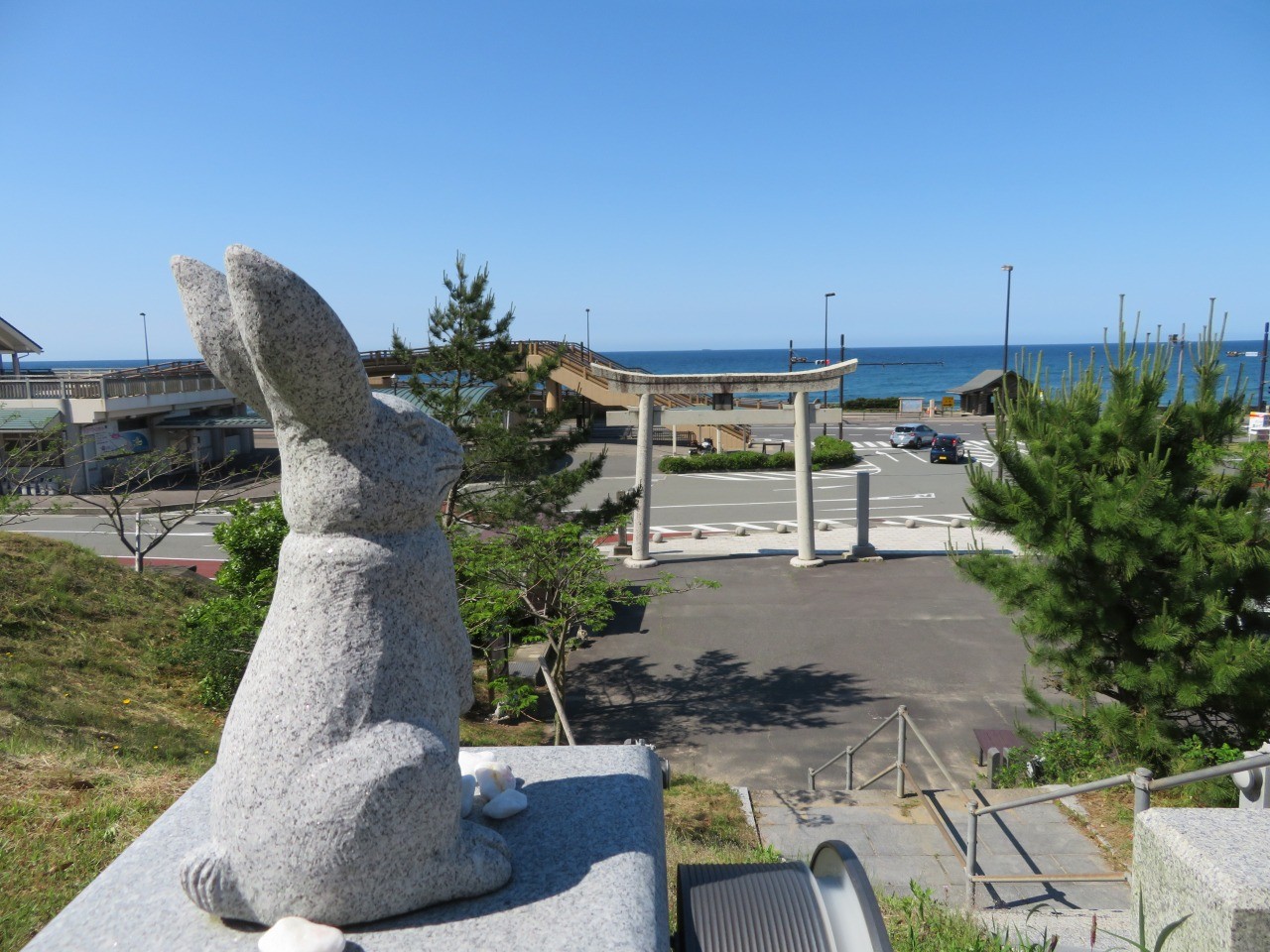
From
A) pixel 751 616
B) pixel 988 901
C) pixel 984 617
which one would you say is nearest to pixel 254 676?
pixel 988 901

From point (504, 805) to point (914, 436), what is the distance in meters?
44.0

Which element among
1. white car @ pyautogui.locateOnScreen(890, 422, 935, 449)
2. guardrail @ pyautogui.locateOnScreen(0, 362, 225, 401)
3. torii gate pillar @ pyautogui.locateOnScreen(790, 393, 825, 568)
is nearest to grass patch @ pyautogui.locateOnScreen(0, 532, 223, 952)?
torii gate pillar @ pyautogui.locateOnScreen(790, 393, 825, 568)

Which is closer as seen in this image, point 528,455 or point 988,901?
point 988,901

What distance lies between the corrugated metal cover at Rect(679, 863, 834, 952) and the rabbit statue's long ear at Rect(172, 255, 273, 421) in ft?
10.9

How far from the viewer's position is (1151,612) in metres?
9.16

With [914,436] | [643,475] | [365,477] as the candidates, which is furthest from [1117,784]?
[914,436]

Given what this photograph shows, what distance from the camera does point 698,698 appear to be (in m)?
13.6

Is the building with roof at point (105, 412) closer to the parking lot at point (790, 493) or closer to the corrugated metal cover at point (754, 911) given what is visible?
the parking lot at point (790, 493)

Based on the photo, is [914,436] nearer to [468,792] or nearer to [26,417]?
[26,417]

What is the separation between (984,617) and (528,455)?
379 inches

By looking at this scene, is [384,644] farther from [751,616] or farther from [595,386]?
[595,386]

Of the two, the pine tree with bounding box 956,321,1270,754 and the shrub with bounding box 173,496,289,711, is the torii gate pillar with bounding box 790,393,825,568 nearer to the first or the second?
the pine tree with bounding box 956,321,1270,754

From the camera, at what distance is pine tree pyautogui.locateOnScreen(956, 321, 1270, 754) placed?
858 cm

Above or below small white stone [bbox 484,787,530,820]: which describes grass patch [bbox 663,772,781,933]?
below
